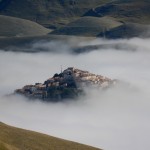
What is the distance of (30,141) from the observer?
166750 millimetres

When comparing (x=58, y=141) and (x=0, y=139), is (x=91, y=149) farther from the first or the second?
(x=0, y=139)

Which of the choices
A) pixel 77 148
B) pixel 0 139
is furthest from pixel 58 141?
pixel 0 139

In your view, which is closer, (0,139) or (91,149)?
(0,139)

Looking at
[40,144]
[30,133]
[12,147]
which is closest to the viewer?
[12,147]

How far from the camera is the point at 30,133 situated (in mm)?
177250

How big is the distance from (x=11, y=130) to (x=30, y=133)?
5356mm

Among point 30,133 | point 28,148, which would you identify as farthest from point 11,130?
point 28,148

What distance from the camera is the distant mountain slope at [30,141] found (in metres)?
162

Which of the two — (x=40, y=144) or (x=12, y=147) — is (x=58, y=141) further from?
(x=12, y=147)

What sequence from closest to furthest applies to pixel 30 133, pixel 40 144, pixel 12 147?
pixel 12 147 < pixel 40 144 < pixel 30 133

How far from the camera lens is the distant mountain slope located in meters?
162

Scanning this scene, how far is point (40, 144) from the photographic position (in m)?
165

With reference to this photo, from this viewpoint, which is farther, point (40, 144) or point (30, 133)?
point (30, 133)

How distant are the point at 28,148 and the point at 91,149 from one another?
61.8 feet
